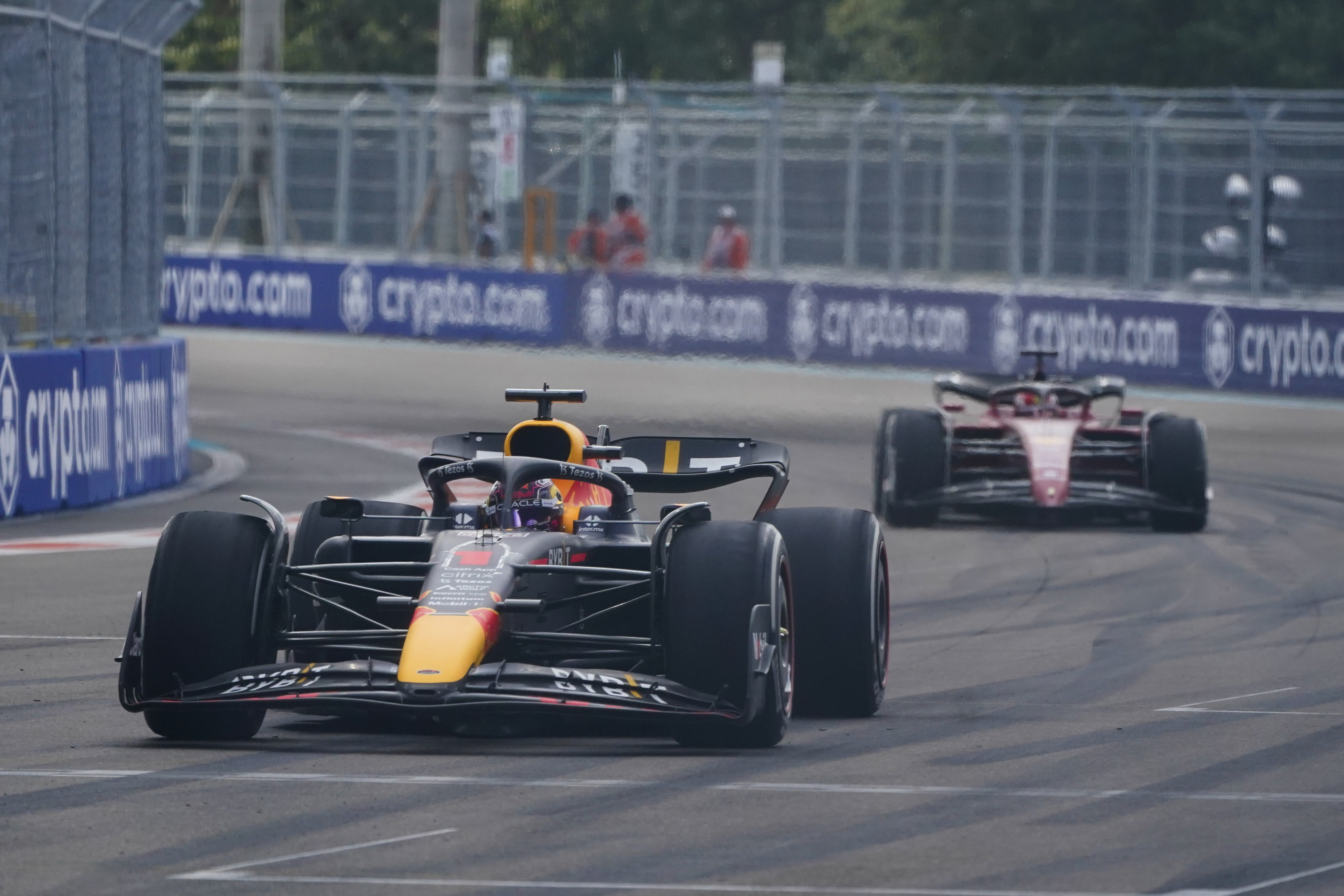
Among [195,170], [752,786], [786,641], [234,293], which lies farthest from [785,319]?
[752,786]

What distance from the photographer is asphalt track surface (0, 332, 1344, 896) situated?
587 cm

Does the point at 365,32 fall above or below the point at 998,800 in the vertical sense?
above

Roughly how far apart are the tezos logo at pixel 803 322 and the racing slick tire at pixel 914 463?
40.4ft

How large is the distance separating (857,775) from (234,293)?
26.2 metres

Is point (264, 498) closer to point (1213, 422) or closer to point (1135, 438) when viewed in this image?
point (1135, 438)

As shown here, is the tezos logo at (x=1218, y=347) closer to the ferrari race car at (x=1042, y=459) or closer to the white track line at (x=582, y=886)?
the ferrari race car at (x=1042, y=459)

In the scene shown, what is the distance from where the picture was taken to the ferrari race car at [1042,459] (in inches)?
584

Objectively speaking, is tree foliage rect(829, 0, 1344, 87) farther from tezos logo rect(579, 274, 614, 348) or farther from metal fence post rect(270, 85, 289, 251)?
metal fence post rect(270, 85, 289, 251)

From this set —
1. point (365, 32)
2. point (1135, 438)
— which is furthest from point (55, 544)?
point (365, 32)

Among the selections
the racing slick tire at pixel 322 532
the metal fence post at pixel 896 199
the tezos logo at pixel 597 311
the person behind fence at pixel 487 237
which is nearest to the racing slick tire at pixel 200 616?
the racing slick tire at pixel 322 532

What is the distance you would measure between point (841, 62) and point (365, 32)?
1297cm

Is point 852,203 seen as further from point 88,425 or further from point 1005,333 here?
point 88,425

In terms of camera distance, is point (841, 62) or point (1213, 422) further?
point (841, 62)

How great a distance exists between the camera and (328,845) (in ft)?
20.0
